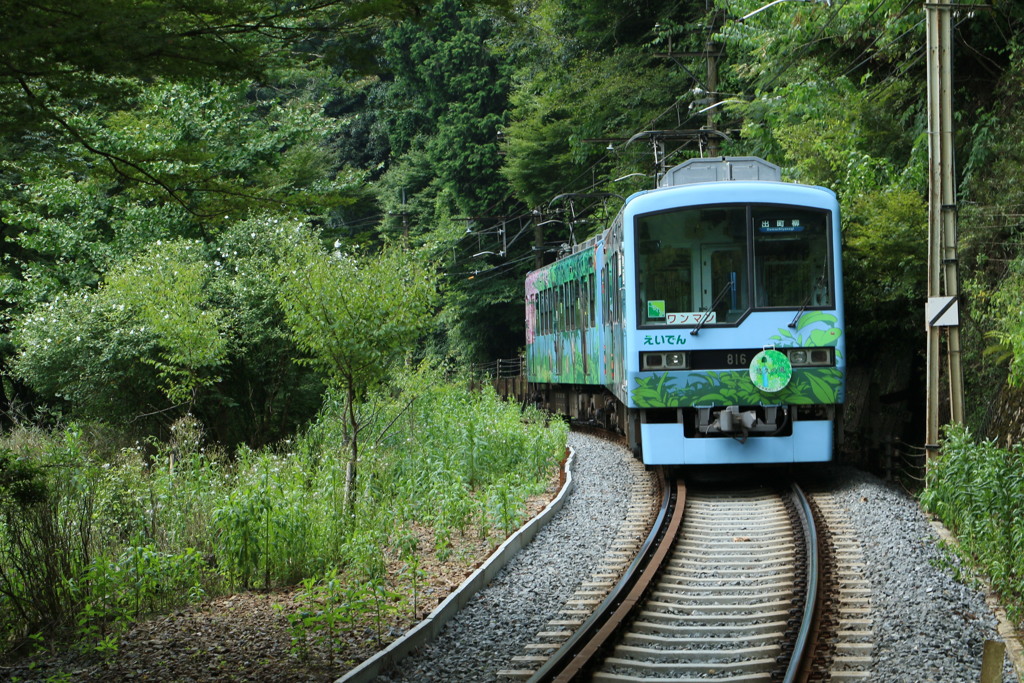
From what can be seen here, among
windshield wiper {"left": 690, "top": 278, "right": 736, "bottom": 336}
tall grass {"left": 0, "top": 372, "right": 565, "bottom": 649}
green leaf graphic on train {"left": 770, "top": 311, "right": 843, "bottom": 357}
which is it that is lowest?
tall grass {"left": 0, "top": 372, "right": 565, "bottom": 649}

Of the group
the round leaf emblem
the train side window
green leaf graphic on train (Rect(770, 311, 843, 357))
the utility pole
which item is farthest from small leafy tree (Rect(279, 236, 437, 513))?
the utility pole

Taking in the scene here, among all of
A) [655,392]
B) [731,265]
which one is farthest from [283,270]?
[731,265]

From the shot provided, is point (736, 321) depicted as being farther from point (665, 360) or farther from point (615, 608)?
point (615, 608)

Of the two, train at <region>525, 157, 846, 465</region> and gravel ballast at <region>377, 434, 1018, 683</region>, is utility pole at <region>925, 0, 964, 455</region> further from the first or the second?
gravel ballast at <region>377, 434, 1018, 683</region>

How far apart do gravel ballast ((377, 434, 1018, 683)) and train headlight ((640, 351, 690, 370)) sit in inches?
61.6

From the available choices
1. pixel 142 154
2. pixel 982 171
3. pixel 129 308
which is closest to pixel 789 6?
pixel 982 171

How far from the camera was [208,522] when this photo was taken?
961 cm

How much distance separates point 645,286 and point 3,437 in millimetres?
10092

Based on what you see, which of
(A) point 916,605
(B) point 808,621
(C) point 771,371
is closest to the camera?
(B) point 808,621

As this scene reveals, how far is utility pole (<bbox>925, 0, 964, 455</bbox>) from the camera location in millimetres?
10930

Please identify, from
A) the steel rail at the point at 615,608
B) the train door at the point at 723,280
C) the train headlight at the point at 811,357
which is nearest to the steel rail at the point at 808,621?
the steel rail at the point at 615,608

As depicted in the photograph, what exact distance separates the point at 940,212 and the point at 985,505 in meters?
3.59

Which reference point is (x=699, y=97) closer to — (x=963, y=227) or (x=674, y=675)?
(x=963, y=227)

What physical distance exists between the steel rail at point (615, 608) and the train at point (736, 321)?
131 cm
